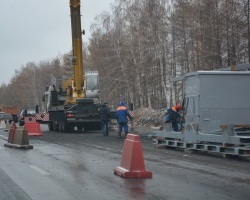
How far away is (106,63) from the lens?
59.5 metres

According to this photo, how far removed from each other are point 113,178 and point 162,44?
128 ft

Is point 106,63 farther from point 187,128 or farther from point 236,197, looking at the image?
point 236,197

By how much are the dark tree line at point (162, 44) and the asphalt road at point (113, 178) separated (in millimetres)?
19549

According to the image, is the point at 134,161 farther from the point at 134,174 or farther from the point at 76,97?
the point at 76,97

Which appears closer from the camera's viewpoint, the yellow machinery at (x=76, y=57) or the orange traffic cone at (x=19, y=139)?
the orange traffic cone at (x=19, y=139)

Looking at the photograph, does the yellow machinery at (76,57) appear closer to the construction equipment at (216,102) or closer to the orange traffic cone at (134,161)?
the construction equipment at (216,102)

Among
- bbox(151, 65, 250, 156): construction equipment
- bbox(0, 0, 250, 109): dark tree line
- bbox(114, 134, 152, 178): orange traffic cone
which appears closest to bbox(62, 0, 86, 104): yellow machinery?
bbox(0, 0, 250, 109): dark tree line

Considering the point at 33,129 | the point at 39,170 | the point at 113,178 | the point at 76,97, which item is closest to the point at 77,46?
the point at 76,97

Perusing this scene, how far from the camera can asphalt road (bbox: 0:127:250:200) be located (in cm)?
903

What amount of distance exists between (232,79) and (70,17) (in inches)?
561

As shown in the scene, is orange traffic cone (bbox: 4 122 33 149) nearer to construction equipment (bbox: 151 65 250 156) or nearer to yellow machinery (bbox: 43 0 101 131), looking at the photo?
construction equipment (bbox: 151 65 250 156)

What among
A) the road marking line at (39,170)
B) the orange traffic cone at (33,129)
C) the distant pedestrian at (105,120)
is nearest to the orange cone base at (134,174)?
the road marking line at (39,170)

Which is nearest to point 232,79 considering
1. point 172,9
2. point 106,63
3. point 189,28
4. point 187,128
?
point 187,128

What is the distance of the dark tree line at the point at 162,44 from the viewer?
36.3m
